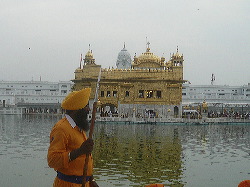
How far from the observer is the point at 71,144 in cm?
433

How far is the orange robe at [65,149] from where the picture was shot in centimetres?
416

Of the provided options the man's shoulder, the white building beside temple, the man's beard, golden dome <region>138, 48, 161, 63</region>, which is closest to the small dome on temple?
golden dome <region>138, 48, 161, 63</region>

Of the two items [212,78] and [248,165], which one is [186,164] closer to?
[248,165]

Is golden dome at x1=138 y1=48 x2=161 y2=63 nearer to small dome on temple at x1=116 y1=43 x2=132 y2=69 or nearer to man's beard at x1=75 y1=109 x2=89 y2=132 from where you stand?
small dome on temple at x1=116 y1=43 x2=132 y2=69

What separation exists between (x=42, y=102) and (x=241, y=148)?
6052 cm

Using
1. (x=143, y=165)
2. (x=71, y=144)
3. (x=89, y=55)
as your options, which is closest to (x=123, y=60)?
(x=89, y=55)

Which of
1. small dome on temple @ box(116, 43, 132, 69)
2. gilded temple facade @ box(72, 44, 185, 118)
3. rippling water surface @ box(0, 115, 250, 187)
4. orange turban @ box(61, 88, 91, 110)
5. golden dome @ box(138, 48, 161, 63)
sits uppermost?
small dome on temple @ box(116, 43, 132, 69)

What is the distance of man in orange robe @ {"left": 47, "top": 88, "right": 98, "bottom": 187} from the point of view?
163 inches

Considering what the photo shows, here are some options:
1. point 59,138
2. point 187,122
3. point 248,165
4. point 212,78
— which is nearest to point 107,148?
point 248,165

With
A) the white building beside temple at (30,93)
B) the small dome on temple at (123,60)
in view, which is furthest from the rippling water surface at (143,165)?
the white building beside temple at (30,93)

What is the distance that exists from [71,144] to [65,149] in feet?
0.36

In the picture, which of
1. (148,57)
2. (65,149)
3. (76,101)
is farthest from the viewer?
(148,57)

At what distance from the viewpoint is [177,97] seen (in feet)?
148

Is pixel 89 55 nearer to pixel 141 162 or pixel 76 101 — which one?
pixel 141 162
